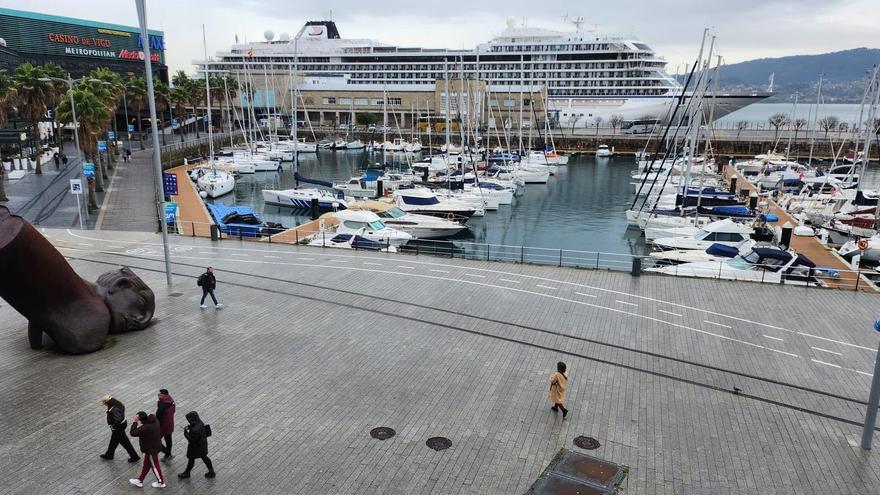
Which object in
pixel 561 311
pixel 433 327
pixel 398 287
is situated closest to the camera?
pixel 433 327

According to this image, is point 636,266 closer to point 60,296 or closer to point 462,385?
point 462,385

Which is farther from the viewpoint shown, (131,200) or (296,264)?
(131,200)

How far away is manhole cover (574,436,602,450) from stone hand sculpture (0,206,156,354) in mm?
11564

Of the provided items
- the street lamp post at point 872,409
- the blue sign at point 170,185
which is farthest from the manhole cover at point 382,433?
the blue sign at point 170,185

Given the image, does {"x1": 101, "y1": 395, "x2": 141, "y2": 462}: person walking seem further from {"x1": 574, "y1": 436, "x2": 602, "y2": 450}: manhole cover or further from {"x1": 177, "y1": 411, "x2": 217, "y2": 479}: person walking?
{"x1": 574, "y1": 436, "x2": 602, "y2": 450}: manhole cover

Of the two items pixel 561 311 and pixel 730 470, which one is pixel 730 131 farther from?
pixel 730 470

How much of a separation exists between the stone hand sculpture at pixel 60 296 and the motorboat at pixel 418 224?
21.6 metres

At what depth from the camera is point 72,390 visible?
41.4ft

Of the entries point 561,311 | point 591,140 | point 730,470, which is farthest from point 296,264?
point 591,140

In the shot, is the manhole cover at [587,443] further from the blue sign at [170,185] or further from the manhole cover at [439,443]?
the blue sign at [170,185]

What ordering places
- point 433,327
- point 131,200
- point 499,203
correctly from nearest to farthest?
point 433,327 → point 131,200 → point 499,203

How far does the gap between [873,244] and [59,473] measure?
35.7m

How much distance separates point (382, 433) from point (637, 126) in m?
109

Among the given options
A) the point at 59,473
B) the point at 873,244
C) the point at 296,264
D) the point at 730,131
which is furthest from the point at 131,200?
the point at 730,131
